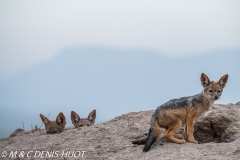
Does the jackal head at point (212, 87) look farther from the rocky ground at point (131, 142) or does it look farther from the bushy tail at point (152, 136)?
the bushy tail at point (152, 136)

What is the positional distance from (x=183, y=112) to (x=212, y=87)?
2.88ft

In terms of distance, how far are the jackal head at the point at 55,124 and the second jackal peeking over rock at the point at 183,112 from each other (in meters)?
3.68

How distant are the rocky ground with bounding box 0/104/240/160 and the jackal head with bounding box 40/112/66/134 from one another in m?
1.26

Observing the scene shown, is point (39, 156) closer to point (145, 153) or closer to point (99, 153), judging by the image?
point (99, 153)

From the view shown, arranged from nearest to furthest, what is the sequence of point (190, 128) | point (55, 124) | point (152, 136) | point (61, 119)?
point (152, 136), point (190, 128), point (55, 124), point (61, 119)

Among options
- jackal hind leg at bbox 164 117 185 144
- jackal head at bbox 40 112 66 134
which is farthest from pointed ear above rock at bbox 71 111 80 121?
jackal hind leg at bbox 164 117 185 144

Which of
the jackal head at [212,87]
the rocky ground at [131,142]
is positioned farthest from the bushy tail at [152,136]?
the jackal head at [212,87]

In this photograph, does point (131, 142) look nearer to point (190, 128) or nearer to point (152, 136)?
point (152, 136)

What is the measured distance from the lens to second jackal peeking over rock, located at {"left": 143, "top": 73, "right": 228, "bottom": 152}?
8.63 metres

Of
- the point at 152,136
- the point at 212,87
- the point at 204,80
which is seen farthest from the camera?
the point at 204,80

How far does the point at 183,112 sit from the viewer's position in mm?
8898

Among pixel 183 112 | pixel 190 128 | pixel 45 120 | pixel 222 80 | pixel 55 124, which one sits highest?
pixel 222 80

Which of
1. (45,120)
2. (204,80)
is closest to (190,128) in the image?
(204,80)

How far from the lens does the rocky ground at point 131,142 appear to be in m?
8.01
